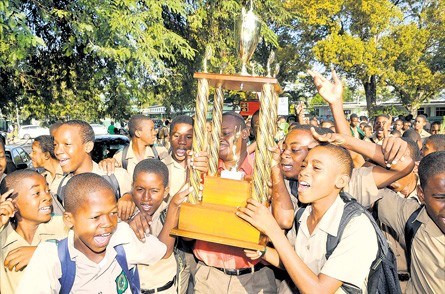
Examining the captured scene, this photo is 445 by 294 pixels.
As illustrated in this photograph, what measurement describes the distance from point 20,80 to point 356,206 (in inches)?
346

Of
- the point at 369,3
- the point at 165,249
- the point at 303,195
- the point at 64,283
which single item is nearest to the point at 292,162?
the point at 303,195

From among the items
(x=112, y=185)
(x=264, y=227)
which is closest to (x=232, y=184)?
(x=264, y=227)

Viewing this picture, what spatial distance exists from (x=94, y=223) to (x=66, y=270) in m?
0.30

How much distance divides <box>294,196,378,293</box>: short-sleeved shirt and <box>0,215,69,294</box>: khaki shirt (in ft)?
5.81

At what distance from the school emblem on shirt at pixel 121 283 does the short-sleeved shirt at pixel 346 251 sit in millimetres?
1169

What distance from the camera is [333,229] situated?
6.92ft

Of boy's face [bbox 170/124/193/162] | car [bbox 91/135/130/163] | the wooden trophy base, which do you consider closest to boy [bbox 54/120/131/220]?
boy's face [bbox 170/124/193/162]

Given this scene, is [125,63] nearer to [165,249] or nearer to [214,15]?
[214,15]

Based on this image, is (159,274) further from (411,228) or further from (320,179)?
(411,228)

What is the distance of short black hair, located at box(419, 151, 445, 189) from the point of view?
7.40 feet

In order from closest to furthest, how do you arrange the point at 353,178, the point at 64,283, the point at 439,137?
the point at 64,283 → the point at 353,178 → the point at 439,137

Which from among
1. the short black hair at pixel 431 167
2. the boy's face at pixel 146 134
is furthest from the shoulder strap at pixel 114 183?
the short black hair at pixel 431 167

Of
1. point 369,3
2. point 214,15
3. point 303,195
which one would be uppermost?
point 369,3

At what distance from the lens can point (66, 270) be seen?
2.02m
